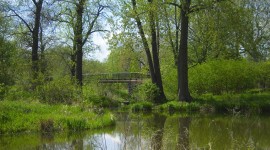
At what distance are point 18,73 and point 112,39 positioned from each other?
7331 mm

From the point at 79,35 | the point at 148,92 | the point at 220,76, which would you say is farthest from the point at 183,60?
the point at 79,35

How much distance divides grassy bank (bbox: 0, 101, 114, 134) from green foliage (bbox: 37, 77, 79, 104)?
98.3 inches

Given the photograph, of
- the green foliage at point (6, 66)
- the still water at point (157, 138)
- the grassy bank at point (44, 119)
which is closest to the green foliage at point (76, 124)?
the grassy bank at point (44, 119)

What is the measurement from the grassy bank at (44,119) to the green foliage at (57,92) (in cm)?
250

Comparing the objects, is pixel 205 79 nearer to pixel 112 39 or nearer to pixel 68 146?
pixel 112 39

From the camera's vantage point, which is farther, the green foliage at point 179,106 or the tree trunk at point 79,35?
the tree trunk at point 79,35

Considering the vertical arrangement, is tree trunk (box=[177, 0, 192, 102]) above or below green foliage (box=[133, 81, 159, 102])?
above

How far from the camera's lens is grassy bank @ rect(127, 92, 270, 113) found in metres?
20.6

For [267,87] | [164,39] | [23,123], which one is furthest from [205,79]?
[23,123]

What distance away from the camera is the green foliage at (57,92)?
18.6m

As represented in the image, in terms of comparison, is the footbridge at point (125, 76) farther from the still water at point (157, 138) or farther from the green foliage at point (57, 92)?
the still water at point (157, 138)

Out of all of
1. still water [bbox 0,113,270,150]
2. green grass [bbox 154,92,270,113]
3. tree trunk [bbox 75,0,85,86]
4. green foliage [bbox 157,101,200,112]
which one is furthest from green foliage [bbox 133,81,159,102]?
still water [bbox 0,113,270,150]

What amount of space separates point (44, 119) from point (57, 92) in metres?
5.56

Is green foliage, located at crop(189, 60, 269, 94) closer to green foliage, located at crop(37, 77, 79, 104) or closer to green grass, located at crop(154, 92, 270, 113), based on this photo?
green grass, located at crop(154, 92, 270, 113)
